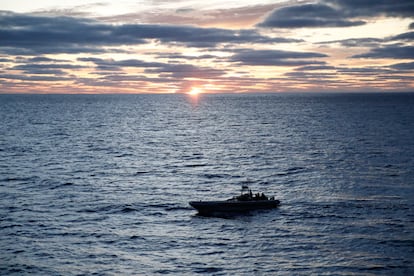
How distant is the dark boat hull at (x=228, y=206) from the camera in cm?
6794

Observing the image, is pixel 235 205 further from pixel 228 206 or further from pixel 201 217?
pixel 201 217

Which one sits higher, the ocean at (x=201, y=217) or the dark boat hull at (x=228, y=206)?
the dark boat hull at (x=228, y=206)

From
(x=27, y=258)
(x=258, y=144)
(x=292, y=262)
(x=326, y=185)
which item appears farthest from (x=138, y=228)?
(x=258, y=144)

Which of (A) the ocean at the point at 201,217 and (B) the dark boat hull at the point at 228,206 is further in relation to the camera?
(B) the dark boat hull at the point at 228,206

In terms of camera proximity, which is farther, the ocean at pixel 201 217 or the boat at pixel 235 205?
the boat at pixel 235 205

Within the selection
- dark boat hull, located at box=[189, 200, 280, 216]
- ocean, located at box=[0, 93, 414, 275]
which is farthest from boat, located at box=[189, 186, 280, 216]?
ocean, located at box=[0, 93, 414, 275]

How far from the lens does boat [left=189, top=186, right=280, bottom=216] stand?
67.9m

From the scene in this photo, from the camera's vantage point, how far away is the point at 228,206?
68750mm

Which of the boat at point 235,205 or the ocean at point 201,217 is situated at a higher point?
the boat at point 235,205

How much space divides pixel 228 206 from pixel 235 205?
42.6 inches

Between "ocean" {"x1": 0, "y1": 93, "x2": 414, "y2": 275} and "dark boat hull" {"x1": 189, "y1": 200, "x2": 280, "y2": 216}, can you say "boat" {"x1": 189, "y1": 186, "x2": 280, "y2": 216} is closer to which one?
"dark boat hull" {"x1": 189, "y1": 200, "x2": 280, "y2": 216}

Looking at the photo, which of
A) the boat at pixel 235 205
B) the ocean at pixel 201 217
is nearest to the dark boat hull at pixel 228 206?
the boat at pixel 235 205

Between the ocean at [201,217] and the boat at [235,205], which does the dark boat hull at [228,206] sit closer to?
the boat at [235,205]

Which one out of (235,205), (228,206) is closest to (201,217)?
(228,206)
